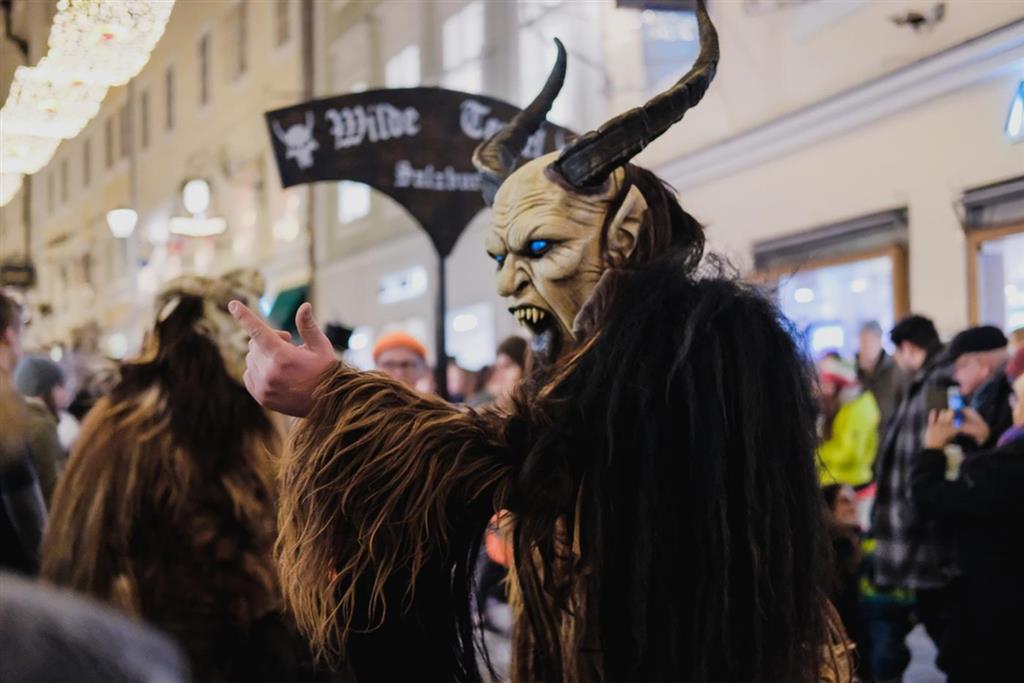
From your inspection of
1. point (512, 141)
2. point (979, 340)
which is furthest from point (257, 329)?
point (979, 340)

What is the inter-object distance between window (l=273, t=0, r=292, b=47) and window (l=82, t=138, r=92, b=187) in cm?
34

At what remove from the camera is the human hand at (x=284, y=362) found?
1.25 meters

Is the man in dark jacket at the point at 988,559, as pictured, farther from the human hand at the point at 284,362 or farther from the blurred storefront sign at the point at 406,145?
the human hand at the point at 284,362

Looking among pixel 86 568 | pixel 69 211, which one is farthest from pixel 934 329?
pixel 69 211

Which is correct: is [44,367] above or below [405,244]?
below

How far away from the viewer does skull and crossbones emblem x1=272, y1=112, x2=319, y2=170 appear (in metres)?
3.28

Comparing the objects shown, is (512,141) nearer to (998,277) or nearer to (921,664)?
(998,277)

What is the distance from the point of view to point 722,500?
124 centimetres

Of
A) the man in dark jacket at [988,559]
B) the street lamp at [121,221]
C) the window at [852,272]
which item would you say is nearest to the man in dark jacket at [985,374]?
the man in dark jacket at [988,559]

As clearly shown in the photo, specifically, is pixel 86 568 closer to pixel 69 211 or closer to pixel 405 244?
pixel 69 211

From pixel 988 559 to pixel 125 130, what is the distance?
2540mm

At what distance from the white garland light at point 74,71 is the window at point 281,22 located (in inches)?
12.6

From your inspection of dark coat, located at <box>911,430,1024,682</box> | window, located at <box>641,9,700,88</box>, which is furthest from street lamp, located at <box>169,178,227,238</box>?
dark coat, located at <box>911,430,1024,682</box>

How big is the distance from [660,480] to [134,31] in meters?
0.80
